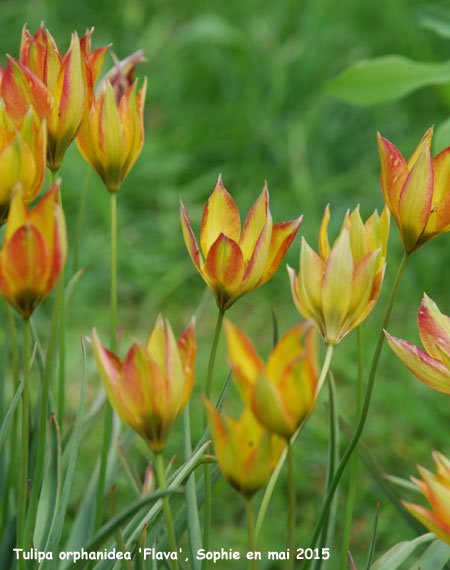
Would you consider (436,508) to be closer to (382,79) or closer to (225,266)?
(225,266)

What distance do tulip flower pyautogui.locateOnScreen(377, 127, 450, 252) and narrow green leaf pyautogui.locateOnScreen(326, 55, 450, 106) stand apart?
0.34 metres

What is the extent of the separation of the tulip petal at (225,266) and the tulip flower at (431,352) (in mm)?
109

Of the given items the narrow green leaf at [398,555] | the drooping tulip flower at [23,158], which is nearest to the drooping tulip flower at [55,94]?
the drooping tulip flower at [23,158]

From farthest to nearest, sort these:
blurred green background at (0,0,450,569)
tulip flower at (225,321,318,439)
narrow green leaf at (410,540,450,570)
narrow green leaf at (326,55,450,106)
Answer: blurred green background at (0,0,450,569), narrow green leaf at (326,55,450,106), narrow green leaf at (410,540,450,570), tulip flower at (225,321,318,439)

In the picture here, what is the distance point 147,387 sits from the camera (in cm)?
46

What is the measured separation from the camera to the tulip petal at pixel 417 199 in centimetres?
53

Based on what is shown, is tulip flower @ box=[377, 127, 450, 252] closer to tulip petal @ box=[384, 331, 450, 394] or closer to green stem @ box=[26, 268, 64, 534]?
tulip petal @ box=[384, 331, 450, 394]

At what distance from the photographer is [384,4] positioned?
2.49m

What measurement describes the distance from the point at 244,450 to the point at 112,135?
288 mm

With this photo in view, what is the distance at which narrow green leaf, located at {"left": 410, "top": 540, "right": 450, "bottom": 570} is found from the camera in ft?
2.04

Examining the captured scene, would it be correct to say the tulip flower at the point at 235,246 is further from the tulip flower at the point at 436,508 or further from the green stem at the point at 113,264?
the tulip flower at the point at 436,508

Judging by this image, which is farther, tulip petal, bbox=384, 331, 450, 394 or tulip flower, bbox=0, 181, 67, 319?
tulip petal, bbox=384, 331, 450, 394

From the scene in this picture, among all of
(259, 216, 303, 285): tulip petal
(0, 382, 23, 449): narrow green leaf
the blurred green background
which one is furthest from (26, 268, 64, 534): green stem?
the blurred green background

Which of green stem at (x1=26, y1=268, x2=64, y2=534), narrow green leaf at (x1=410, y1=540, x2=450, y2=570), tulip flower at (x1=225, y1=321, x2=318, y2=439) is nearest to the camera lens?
tulip flower at (x1=225, y1=321, x2=318, y2=439)
